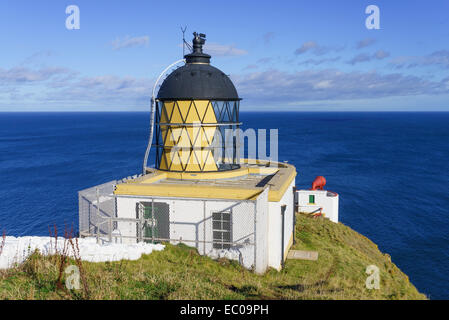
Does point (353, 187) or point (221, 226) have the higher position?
point (221, 226)

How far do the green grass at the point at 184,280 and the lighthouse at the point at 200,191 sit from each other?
86cm

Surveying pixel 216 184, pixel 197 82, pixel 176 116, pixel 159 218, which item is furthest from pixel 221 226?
pixel 197 82

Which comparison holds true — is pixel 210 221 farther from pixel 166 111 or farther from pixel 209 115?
pixel 166 111

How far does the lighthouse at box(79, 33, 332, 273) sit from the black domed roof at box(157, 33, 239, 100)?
0.06 metres

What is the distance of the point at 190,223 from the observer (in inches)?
706

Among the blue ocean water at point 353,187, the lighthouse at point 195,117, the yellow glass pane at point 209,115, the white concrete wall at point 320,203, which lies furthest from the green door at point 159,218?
the blue ocean water at point 353,187

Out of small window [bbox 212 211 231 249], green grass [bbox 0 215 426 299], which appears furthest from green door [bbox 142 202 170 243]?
small window [bbox 212 211 231 249]

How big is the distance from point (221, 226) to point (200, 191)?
6.33 ft

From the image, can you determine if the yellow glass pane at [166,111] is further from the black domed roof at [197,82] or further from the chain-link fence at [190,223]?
the chain-link fence at [190,223]

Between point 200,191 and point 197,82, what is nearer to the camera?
point 200,191

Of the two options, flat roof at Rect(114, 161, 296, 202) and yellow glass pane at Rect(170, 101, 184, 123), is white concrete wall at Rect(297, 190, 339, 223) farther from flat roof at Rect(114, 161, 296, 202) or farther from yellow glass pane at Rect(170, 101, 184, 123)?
yellow glass pane at Rect(170, 101, 184, 123)

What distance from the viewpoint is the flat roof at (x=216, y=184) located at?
682 inches
